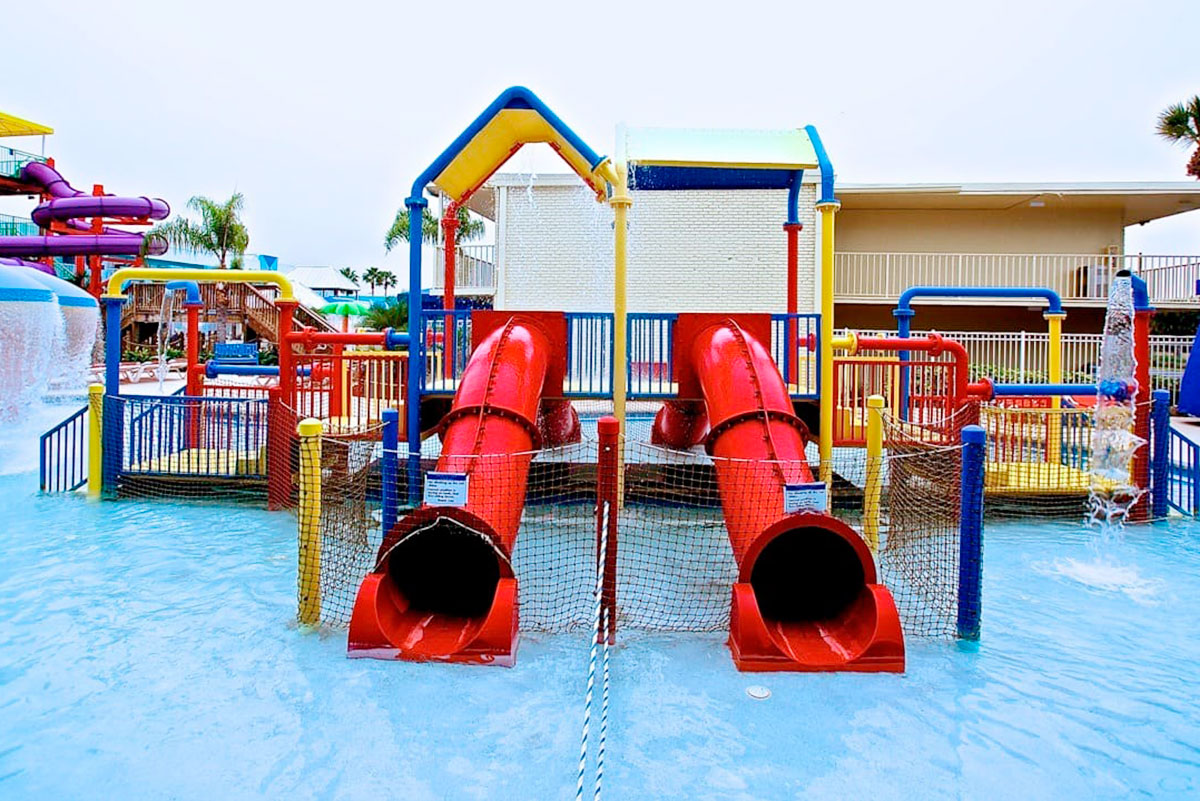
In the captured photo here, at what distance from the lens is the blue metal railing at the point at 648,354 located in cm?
793

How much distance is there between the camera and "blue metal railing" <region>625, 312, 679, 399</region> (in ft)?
26.0

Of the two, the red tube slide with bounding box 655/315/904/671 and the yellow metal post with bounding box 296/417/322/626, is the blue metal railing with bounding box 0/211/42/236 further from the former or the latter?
Result: the red tube slide with bounding box 655/315/904/671

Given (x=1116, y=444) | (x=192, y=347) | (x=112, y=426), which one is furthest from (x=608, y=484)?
(x=192, y=347)

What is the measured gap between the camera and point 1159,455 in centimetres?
880

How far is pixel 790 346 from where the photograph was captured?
319 inches

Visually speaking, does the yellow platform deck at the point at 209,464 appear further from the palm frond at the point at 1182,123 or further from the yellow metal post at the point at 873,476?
the palm frond at the point at 1182,123

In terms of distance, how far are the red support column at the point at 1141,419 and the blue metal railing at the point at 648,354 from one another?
197 inches

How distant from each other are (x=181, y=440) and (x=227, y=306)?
23.8 meters

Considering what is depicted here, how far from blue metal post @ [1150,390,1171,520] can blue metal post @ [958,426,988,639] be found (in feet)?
15.1

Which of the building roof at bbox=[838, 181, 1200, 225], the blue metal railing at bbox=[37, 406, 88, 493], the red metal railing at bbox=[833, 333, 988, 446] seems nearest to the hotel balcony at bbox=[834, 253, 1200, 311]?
the building roof at bbox=[838, 181, 1200, 225]

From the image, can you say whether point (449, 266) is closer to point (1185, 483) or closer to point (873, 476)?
point (873, 476)

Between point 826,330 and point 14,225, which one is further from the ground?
point 14,225

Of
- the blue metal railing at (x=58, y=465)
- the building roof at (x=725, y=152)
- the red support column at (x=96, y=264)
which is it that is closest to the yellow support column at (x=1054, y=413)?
the building roof at (x=725, y=152)

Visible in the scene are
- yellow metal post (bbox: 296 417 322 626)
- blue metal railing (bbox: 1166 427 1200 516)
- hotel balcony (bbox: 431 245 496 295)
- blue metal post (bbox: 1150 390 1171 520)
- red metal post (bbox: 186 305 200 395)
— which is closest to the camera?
yellow metal post (bbox: 296 417 322 626)
